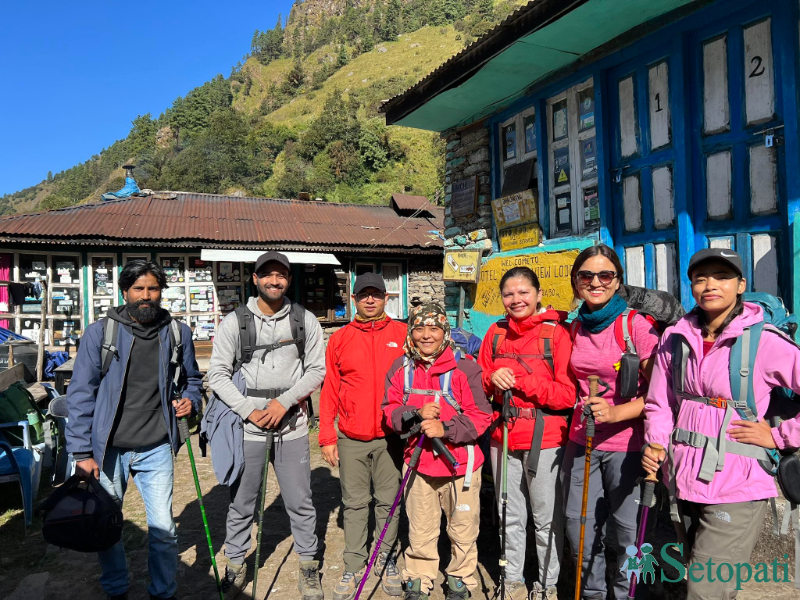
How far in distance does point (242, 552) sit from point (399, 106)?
17.3 feet

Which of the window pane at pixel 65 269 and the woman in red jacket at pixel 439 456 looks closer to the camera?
the woman in red jacket at pixel 439 456

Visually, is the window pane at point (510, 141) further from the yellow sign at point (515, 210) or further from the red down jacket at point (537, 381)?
the red down jacket at point (537, 381)

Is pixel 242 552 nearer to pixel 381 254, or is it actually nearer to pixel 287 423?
pixel 287 423

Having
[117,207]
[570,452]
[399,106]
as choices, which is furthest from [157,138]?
[570,452]

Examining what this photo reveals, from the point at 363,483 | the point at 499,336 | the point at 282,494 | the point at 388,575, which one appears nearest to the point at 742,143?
the point at 499,336

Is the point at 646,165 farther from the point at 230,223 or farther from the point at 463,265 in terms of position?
the point at 230,223

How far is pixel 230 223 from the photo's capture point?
41.5ft

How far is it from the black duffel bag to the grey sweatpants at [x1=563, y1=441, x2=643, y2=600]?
8.20 feet

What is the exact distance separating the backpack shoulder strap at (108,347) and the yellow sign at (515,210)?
4323 millimetres

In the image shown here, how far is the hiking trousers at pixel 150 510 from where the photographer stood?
2.96 metres

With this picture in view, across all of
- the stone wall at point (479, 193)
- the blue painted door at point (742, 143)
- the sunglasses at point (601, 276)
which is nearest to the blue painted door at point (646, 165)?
the blue painted door at point (742, 143)

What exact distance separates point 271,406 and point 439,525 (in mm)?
1266

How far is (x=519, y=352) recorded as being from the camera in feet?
10.00

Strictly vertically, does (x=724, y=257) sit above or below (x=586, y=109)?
below
